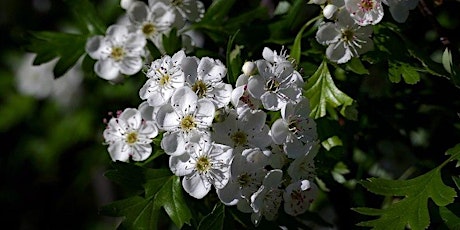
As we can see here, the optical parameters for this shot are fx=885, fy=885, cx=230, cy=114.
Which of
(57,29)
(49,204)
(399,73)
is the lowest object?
(49,204)

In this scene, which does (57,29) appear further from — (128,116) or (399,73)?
(399,73)

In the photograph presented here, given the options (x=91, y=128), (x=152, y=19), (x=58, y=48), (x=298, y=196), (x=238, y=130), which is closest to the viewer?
(x=238, y=130)

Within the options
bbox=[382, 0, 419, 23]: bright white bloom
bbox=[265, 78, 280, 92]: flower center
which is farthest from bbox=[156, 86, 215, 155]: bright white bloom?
bbox=[382, 0, 419, 23]: bright white bloom

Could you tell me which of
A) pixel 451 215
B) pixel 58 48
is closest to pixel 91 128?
pixel 58 48

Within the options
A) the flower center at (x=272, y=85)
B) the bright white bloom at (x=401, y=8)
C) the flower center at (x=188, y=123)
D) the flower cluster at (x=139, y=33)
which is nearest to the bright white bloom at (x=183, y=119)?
the flower center at (x=188, y=123)

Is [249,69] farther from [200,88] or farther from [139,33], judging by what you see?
[139,33]

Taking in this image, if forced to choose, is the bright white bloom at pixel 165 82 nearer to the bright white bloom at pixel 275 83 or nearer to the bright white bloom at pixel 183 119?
the bright white bloom at pixel 183 119

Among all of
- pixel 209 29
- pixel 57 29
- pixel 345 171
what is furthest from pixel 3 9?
pixel 345 171
